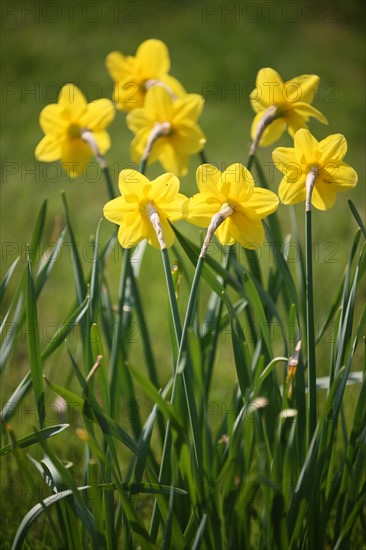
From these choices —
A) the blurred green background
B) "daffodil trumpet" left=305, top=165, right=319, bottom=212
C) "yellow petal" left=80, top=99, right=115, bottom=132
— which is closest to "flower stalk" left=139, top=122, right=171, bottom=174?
"yellow petal" left=80, top=99, right=115, bottom=132

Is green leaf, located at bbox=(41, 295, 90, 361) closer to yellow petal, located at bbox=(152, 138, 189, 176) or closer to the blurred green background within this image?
yellow petal, located at bbox=(152, 138, 189, 176)

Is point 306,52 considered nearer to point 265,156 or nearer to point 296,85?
point 265,156

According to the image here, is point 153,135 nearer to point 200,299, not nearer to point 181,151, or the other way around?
point 181,151

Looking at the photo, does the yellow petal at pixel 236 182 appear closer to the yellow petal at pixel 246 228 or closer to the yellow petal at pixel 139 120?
the yellow petal at pixel 246 228

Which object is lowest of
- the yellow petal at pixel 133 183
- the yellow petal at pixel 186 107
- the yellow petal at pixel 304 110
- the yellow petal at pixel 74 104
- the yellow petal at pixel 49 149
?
the yellow petal at pixel 133 183

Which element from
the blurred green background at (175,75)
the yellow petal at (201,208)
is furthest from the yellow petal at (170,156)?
the blurred green background at (175,75)
